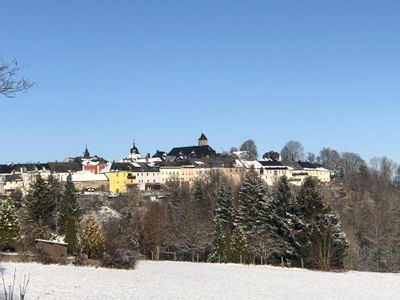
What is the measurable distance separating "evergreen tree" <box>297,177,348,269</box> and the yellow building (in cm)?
11535

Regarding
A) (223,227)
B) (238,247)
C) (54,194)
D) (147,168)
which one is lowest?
(238,247)

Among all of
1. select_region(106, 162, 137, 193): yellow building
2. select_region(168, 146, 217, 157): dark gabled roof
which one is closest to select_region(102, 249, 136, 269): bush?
select_region(106, 162, 137, 193): yellow building

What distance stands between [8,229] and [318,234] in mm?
23176

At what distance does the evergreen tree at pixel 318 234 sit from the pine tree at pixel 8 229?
2156 centimetres

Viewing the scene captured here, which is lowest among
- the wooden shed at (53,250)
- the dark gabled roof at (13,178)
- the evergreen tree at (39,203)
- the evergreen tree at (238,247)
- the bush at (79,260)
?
the evergreen tree at (238,247)

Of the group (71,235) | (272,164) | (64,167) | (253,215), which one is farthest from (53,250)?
(272,164)

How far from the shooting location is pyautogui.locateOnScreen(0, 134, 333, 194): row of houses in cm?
15600

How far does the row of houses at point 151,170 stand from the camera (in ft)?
512

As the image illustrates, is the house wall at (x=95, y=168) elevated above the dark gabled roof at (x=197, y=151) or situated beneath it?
situated beneath

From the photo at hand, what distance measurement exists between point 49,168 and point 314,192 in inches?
5388

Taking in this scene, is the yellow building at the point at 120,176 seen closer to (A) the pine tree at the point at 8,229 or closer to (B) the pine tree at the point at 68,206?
(B) the pine tree at the point at 68,206

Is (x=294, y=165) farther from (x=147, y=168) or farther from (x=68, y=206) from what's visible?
(x=68, y=206)

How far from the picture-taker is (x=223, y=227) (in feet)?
167

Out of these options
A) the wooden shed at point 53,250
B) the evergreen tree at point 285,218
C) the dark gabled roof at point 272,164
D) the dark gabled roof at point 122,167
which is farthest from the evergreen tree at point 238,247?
the dark gabled roof at point 272,164
